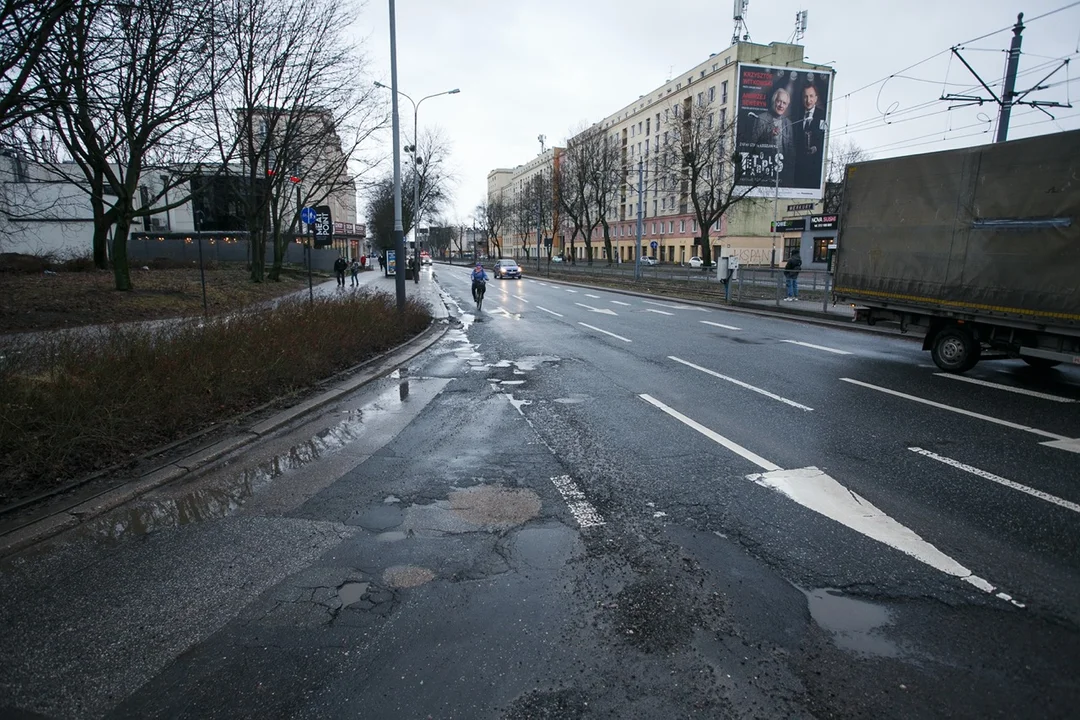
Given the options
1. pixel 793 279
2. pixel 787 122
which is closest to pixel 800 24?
pixel 787 122

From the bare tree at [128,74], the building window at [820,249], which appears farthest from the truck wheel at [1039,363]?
the building window at [820,249]

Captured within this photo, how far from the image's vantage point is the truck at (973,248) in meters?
8.46

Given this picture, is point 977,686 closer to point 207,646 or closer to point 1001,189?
point 207,646

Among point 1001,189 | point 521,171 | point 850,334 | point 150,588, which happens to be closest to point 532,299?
point 850,334

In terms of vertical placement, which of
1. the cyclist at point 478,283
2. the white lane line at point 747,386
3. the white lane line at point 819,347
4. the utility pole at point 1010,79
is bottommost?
the white lane line at point 747,386

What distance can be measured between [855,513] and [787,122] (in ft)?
223

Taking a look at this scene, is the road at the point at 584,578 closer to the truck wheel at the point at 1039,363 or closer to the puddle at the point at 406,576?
the puddle at the point at 406,576

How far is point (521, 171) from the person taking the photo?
5694 inches

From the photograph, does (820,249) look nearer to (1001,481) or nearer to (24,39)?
(1001,481)

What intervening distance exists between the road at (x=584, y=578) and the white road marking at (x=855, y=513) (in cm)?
2

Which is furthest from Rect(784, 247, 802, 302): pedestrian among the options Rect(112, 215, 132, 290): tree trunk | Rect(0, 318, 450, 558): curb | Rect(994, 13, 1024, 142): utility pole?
Rect(112, 215, 132, 290): tree trunk

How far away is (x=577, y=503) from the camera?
4.77m

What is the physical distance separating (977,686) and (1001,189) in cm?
935

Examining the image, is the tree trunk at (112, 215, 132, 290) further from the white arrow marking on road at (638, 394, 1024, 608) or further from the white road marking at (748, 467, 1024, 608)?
the white road marking at (748, 467, 1024, 608)
